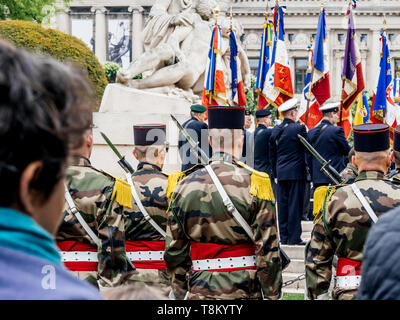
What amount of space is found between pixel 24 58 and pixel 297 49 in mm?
57073

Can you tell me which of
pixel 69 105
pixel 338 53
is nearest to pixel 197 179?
pixel 69 105

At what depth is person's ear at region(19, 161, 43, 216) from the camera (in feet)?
3.61

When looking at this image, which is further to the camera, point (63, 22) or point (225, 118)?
point (63, 22)

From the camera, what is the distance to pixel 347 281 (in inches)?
141

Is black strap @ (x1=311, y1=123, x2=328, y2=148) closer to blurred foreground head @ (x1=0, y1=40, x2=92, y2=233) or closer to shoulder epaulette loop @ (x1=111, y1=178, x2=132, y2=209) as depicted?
shoulder epaulette loop @ (x1=111, y1=178, x2=132, y2=209)

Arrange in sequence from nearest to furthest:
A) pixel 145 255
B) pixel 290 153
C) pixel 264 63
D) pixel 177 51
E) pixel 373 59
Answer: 1. pixel 145 255
2. pixel 290 153
3. pixel 177 51
4. pixel 264 63
5. pixel 373 59

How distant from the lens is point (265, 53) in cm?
1173

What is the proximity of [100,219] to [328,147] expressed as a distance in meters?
5.47

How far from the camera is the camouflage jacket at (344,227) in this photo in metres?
3.52

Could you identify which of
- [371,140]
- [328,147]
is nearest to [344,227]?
[371,140]

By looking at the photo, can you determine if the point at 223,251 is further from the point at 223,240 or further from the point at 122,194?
the point at 122,194

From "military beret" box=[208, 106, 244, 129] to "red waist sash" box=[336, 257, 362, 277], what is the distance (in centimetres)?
104

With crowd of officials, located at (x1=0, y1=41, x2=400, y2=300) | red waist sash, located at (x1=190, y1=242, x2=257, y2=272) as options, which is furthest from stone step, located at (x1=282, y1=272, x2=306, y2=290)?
red waist sash, located at (x1=190, y1=242, x2=257, y2=272)

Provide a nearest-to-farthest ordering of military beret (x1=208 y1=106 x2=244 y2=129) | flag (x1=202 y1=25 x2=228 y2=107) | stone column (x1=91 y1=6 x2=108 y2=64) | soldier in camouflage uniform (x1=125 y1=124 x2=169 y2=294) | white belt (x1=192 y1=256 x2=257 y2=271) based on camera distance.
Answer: white belt (x1=192 y1=256 x2=257 y2=271), military beret (x1=208 y1=106 x2=244 y2=129), soldier in camouflage uniform (x1=125 y1=124 x2=169 y2=294), flag (x1=202 y1=25 x2=228 y2=107), stone column (x1=91 y1=6 x2=108 y2=64)
